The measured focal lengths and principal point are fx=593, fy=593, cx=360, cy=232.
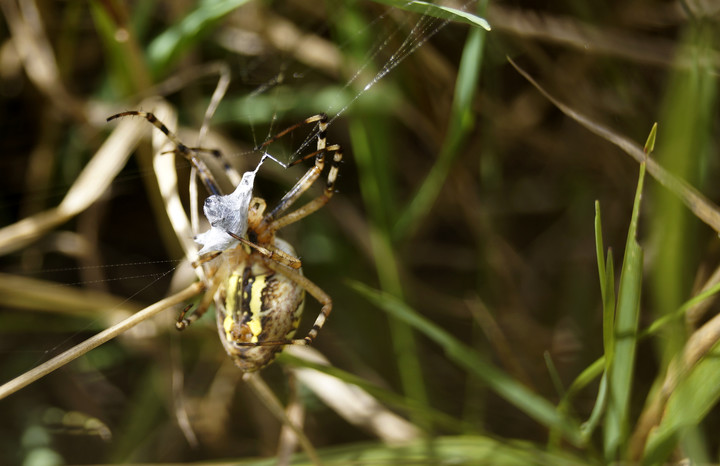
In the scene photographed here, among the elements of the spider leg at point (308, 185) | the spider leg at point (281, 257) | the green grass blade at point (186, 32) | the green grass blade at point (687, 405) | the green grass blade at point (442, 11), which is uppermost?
the green grass blade at point (186, 32)

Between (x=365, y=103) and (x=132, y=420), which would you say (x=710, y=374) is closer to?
(x=365, y=103)

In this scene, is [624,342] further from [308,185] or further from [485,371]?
[308,185]

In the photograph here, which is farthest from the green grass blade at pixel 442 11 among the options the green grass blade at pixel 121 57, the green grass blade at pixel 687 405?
the green grass blade at pixel 121 57

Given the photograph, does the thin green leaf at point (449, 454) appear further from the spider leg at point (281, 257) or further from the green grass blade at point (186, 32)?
the green grass blade at point (186, 32)

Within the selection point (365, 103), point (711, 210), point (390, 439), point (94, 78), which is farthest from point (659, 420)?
point (94, 78)

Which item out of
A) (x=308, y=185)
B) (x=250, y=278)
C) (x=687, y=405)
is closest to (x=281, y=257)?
(x=250, y=278)

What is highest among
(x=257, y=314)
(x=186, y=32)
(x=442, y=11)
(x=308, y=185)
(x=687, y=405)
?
(x=186, y=32)

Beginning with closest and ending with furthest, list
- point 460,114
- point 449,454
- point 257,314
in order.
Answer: point 257,314 → point 449,454 → point 460,114
